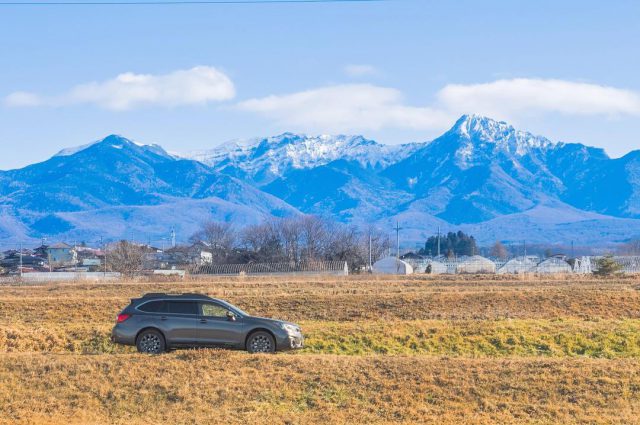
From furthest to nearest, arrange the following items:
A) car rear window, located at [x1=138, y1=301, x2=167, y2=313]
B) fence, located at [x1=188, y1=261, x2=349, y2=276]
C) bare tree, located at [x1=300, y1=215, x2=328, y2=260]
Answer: bare tree, located at [x1=300, y1=215, x2=328, y2=260], fence, located at [x1=188, y1=261, x2=349, y2=276], car rear window, located at [x1=138, y1=301, x2=167, y2=313]

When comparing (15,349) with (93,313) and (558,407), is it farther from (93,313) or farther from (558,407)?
(558,407)

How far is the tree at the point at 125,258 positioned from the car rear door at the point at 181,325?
89531mm

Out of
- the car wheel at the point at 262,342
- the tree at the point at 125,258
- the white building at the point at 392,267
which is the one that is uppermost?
the tree at the point at 125,258

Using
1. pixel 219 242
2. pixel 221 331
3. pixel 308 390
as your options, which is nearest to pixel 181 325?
pixel 221 331

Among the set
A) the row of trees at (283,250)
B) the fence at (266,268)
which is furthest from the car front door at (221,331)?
the row of trees at (283,250)

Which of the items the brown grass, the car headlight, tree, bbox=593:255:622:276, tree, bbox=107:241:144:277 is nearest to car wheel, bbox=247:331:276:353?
the car headlight

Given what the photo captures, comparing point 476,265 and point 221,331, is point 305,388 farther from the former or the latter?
point 476,265

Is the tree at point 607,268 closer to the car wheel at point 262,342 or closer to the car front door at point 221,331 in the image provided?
the car wheel at point 262,342

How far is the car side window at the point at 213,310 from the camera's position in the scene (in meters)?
28.0

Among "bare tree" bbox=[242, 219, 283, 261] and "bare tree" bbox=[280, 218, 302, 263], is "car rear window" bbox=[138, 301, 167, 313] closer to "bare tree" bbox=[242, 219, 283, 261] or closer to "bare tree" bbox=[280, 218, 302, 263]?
"bare tree" bbox=[242, 219, 283, 261]

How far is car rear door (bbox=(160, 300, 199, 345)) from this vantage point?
27.8m

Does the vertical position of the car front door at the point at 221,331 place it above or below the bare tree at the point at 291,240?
below

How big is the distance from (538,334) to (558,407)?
13264 millimetres

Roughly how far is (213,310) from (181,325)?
1.05 meters
